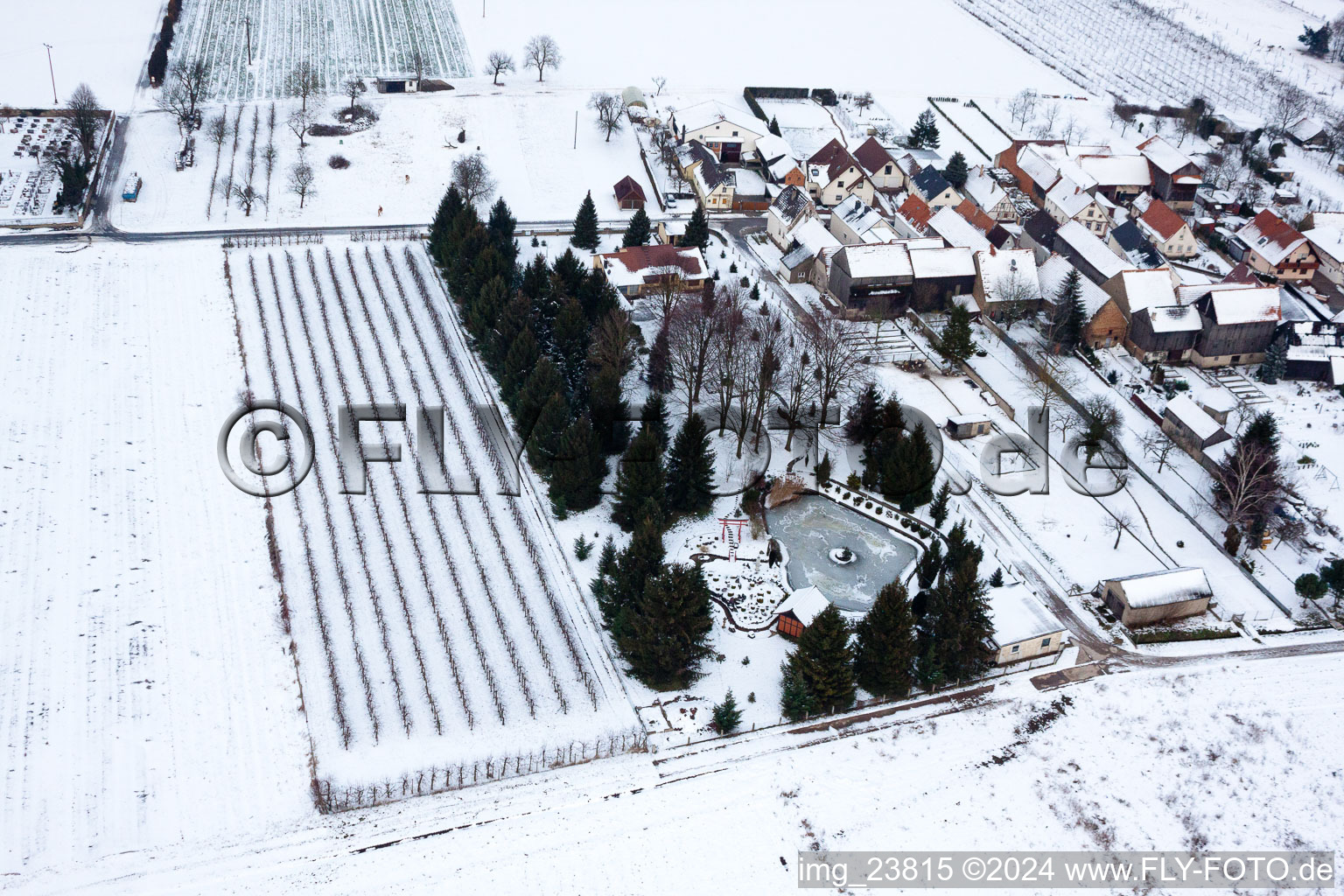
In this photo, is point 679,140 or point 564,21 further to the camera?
point 564,21

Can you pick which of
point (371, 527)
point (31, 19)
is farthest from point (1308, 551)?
point (31, 19)

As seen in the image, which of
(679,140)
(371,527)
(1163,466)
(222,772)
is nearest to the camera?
(222,772)

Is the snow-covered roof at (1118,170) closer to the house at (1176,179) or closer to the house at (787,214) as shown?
the house at (1176,179)

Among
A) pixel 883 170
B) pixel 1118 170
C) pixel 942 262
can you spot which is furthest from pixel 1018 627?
pixel 1118 170

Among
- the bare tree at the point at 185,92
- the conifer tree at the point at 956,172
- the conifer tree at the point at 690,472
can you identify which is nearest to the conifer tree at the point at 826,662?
the conifer tree at the point at 690,472

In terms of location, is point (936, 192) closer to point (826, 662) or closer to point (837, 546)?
point (837, 546)

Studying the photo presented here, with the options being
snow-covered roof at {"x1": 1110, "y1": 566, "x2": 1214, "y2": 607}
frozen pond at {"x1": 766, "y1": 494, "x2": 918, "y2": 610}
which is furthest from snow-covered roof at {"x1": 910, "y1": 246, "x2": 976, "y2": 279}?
snow-covered roof at {"x1": 1110, "y1": 566, "x2": 1214, "y2": 607}

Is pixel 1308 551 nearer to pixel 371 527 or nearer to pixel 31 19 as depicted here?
pixel 371 527
